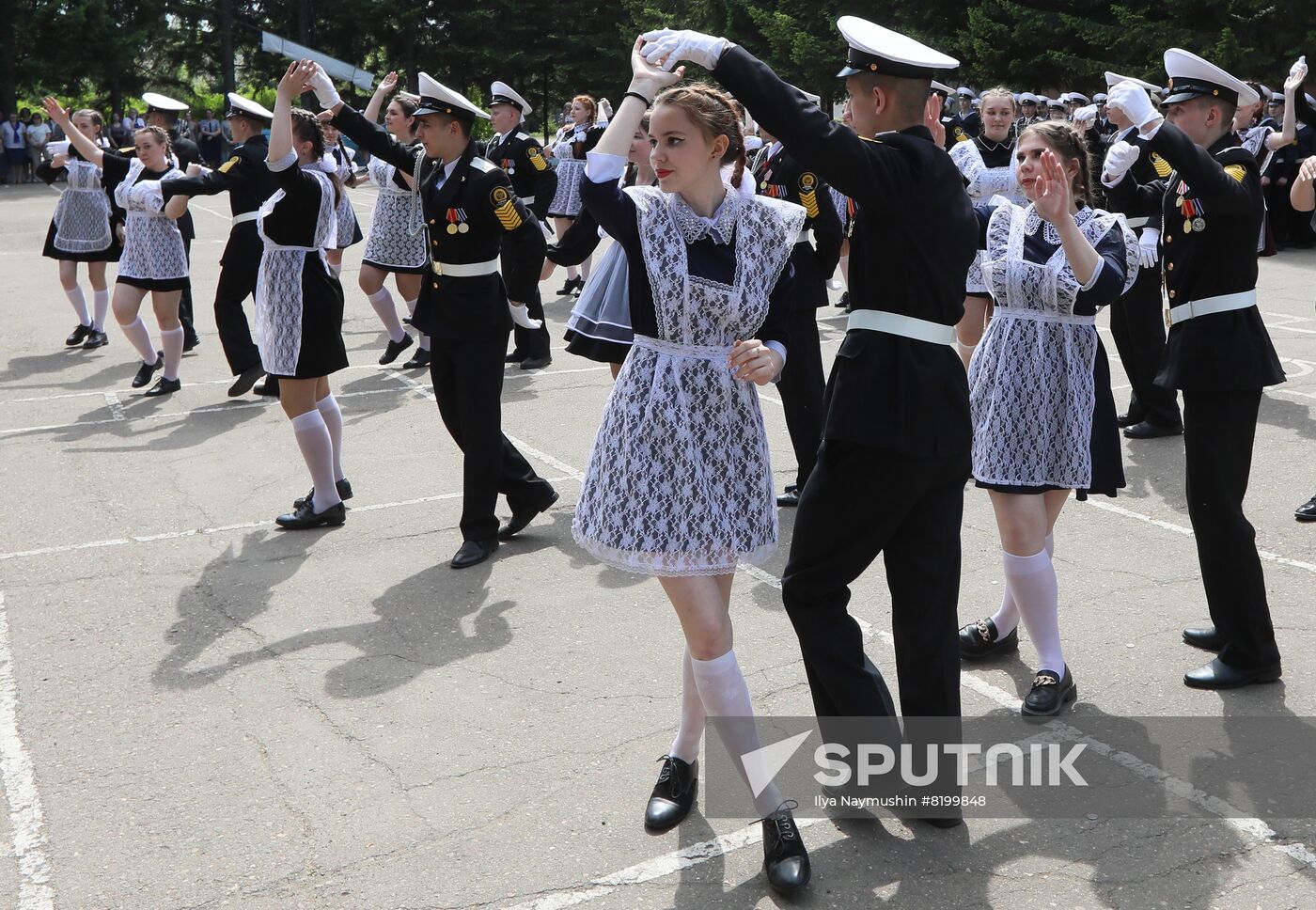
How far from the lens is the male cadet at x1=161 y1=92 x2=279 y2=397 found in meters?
7.81

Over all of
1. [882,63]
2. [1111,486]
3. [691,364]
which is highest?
[882,63]

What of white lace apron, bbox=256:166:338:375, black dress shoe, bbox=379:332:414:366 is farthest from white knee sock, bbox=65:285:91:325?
white lace apron, bbox=256:166:338:375

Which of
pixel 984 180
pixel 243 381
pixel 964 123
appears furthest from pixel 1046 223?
pixel 964 123

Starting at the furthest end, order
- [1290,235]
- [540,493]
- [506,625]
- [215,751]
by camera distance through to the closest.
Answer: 1. [1290,235]
2. [540,493]
3. [506,625]
4. [215,751]

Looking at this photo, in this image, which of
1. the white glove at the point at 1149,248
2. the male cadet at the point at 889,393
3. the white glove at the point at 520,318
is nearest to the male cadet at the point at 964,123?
the white glove at the point at 1149,248

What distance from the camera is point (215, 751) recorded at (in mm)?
4172

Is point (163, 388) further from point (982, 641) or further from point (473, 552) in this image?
point (982, 641)

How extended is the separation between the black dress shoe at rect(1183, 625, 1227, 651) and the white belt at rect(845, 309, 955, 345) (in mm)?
2066

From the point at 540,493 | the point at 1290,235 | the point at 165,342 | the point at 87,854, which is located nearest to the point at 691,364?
the point at 87,854

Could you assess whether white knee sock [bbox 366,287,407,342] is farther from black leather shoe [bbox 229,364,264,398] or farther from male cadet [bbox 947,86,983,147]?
male cadet [bbox 947,86,983,147]

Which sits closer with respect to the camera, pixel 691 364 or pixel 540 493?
pixel 691 364

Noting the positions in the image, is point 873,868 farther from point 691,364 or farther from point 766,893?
point 691,364

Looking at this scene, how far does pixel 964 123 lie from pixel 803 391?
1239 cm

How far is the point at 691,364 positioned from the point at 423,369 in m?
7.62
